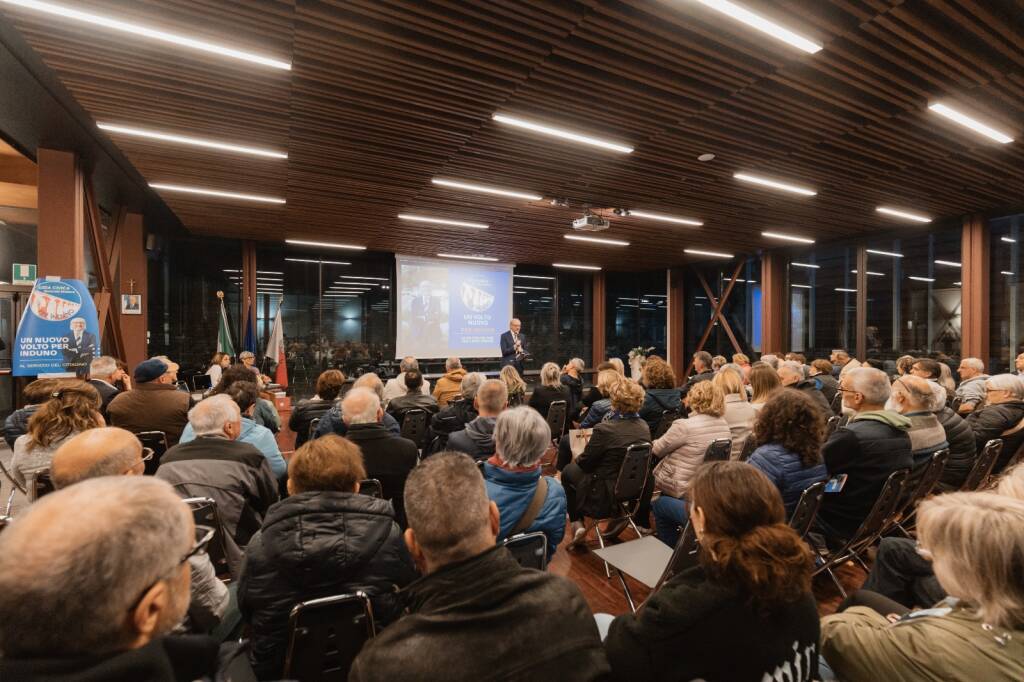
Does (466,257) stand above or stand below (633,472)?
above

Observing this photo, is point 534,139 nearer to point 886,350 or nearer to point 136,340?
point 136,340

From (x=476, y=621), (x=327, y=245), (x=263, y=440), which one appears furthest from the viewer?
(x=327, y=245)

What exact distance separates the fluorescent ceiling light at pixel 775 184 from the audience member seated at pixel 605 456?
140 inches

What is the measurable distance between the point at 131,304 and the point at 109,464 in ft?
24.7

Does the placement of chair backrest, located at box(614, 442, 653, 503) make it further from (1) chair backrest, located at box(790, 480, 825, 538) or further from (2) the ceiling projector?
(2) the ceiling projector

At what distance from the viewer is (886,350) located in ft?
28.5

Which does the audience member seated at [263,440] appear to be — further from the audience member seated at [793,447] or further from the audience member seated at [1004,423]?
the audience member seated at [1004,423]

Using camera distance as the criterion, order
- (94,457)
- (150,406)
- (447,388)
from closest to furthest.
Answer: (94,457), (150,406), (447,388)

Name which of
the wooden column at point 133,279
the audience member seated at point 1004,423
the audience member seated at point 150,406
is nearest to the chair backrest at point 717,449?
the audience member seated at point 1004,423

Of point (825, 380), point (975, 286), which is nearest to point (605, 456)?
point (825, 380)

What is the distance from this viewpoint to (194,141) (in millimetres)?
4523

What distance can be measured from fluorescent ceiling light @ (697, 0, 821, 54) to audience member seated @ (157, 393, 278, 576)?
3.37 metres

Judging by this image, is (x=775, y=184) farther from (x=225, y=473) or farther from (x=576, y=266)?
(x=576, y=266)

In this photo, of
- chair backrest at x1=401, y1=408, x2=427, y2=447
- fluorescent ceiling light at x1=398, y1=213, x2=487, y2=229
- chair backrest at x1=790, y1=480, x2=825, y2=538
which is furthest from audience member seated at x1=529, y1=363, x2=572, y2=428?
fluorescent ceiling light at x1=398, y1=213, x2=487, y2=229
